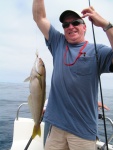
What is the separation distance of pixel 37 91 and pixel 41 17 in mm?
1114

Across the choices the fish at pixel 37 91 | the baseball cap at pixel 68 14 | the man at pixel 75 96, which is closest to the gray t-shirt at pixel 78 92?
the man at pixel 75 96

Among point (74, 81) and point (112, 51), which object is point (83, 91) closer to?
point (74, 81)

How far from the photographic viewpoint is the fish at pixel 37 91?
9.29 ft

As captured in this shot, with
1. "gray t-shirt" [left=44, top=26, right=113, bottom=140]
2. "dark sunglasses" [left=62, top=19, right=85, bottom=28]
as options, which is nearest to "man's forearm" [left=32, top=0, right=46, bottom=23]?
"dark sunglasses" [left=62, top=19, right=85, bottom=28]

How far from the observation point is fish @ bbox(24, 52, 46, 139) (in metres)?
2.83

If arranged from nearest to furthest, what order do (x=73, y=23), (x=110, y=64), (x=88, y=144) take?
(x=110, y=64) → (x=88, y=144) → (x=73, y=23)

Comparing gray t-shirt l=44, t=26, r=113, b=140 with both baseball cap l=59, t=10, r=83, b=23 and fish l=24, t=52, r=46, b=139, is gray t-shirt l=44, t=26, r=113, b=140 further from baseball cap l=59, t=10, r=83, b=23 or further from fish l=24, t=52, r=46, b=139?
baseball cap l=59, t=10, r=83, b=23

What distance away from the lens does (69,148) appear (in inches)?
122

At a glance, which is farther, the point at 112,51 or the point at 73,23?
the point at 73,23

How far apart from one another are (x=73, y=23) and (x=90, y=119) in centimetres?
127

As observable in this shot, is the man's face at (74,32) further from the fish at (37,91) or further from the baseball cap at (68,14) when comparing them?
the fish at (37,91)

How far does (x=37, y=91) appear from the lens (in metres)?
2.86

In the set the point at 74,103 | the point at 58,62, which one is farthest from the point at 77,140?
the point at 58,62

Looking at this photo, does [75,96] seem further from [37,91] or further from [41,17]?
[41,17]
